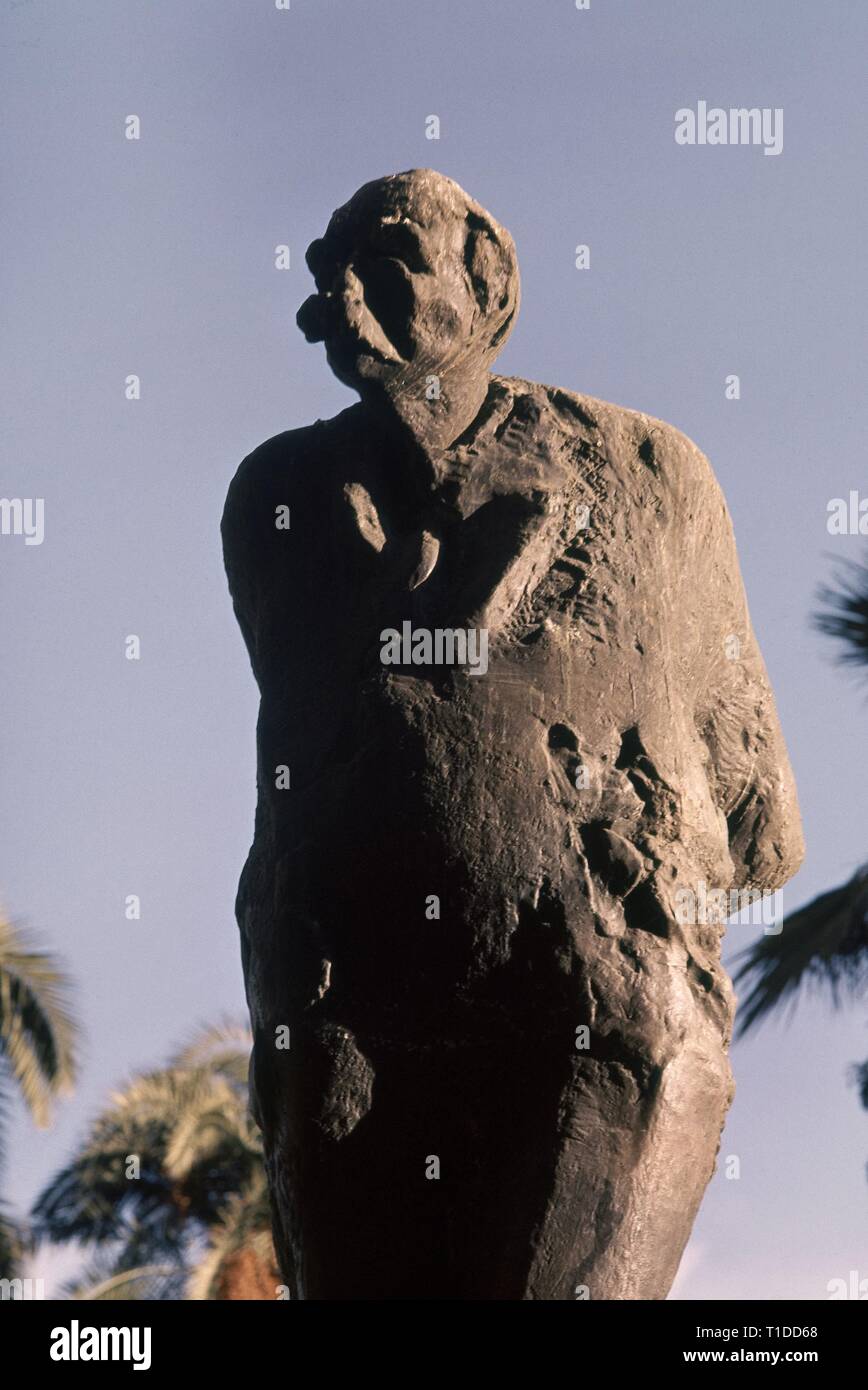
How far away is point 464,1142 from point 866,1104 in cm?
1012

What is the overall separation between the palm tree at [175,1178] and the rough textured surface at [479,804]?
13.6 meters

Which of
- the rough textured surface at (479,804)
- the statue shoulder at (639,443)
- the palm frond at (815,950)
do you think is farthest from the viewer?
the palm frond at (815,950)

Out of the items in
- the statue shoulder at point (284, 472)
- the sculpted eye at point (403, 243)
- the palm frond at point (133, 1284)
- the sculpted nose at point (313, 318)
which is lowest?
the palm frond at point (133, 1284)

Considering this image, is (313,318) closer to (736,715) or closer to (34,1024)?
(736,715)

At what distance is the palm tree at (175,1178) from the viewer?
711 inches

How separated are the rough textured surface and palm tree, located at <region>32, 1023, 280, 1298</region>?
13.6 metres

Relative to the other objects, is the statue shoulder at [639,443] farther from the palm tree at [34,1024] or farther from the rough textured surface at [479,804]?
the palm tree at [34,1024]

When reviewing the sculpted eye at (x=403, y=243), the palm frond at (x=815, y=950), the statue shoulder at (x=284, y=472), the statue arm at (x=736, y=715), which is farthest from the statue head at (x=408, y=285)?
the palm frond at (x=815, y=950)

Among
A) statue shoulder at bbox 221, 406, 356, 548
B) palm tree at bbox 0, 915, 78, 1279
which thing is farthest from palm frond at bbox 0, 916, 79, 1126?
statue shoulder at bbox 221, 406, 356, 548

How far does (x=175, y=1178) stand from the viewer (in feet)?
60.9

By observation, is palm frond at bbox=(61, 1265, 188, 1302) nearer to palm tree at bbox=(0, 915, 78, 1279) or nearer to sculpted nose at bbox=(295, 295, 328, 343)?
palm tree at bbox=(0, 915, 78, 1279)

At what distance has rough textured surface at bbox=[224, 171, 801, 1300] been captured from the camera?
398 cm

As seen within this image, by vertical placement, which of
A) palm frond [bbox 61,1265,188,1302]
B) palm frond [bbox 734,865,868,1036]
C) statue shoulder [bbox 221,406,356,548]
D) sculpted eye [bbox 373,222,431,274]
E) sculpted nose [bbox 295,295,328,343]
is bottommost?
palm frond [bbox 61,1265,188,1302]
